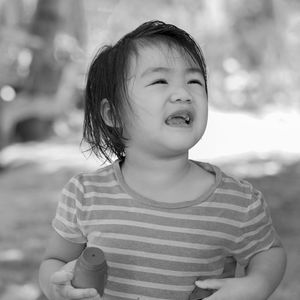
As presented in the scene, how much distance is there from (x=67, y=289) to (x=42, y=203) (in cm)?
408

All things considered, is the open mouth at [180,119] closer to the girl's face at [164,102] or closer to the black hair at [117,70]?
the girl's face at [164,102]

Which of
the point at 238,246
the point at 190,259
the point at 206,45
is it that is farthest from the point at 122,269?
the point at 206,45

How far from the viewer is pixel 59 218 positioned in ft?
5.23

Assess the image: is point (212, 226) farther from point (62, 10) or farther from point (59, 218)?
point (62, 10)

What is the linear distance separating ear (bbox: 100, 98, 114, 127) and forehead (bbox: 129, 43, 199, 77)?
12cm

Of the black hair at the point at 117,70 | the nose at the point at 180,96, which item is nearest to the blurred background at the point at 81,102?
the black hair at the point at 117,70

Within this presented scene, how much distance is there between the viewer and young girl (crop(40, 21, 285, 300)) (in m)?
1.47

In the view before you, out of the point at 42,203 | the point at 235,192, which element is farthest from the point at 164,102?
the point at 42,203

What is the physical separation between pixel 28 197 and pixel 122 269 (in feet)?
13.9

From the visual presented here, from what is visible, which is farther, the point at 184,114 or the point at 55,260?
the point at 55,260

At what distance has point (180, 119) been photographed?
58.2 inches

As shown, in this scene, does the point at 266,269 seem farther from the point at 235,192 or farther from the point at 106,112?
the point at 106,112

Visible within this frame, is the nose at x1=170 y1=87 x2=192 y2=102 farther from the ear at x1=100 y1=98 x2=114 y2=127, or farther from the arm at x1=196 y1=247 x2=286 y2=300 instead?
the arm at x1=196 y1=247 x2=286 y2=300

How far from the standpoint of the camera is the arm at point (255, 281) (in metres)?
1.41
